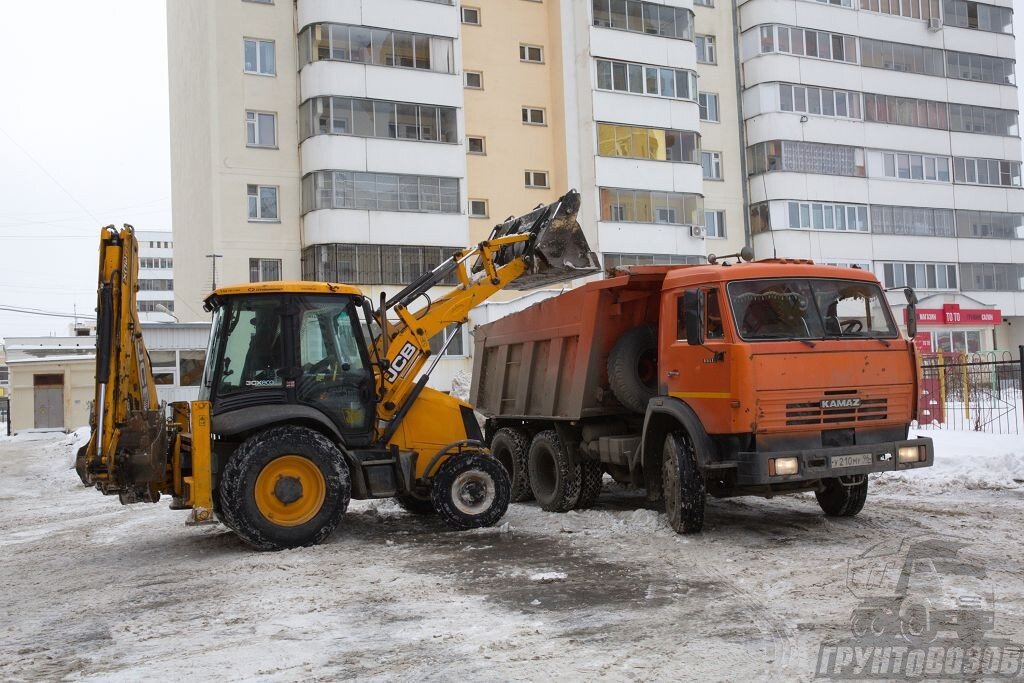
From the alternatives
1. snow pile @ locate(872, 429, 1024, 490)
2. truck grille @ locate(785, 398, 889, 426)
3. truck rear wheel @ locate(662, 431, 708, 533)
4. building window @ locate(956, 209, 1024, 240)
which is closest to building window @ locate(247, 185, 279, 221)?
snow pile @ locate(872, 429, 1024, 490)

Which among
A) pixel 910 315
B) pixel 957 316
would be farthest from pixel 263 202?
pixel 957 316

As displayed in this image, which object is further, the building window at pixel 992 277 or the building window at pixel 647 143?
the building window at pixel 992 277

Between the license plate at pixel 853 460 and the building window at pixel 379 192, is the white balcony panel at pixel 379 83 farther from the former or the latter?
the license plate at pixel 853 460

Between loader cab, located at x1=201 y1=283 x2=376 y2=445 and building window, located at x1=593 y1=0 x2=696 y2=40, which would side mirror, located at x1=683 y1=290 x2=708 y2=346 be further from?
building window, located at x1=593 y1=0 x2=696 y2=40

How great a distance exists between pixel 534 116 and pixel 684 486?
3009cm

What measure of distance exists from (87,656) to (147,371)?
417 cm

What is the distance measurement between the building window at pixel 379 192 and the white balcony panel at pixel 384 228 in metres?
0.25

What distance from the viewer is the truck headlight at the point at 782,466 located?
8.73m

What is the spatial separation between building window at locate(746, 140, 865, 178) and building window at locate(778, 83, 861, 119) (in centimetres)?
140

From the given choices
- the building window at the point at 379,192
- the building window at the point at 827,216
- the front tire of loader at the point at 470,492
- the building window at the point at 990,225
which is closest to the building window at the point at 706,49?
the building window at the point at 827,216

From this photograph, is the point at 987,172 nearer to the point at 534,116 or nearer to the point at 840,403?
the point at 534,116

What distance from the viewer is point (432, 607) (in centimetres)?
717

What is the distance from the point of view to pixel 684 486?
9.57m
